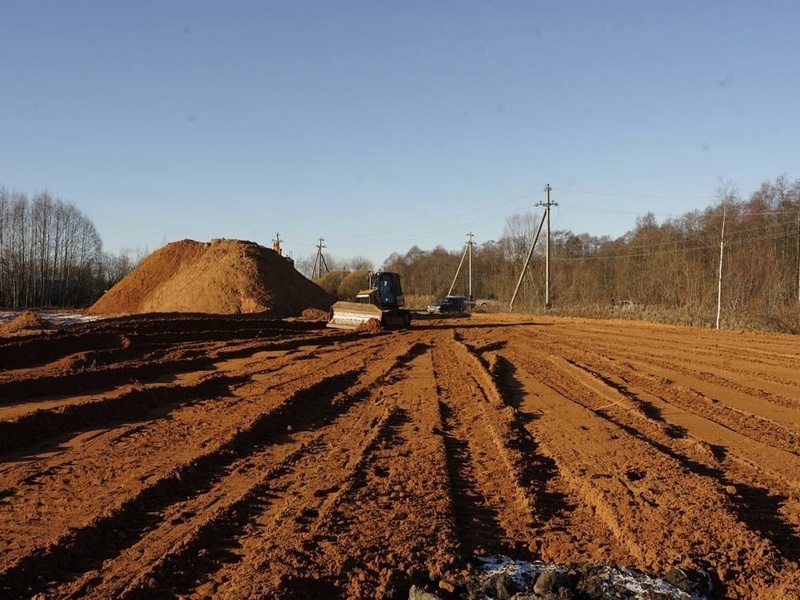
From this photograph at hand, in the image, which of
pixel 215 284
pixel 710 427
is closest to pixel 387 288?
pixel 215 284

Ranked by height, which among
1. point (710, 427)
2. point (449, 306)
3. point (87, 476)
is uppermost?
point (449, 306)

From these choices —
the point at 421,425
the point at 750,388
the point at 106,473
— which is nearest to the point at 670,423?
the point at 421,425

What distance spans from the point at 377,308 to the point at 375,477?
2315cm

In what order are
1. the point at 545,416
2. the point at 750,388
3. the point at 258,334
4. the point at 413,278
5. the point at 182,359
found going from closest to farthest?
1. the point at 545,416
2. the point at 750,388
3. the point at 182,359
4. the point at 258,334
5. the point at 413,278

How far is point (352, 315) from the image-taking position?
3070 centimetres

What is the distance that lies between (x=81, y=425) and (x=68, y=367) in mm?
6193

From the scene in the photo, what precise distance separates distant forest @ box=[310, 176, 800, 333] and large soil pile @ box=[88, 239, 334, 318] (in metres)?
20.7

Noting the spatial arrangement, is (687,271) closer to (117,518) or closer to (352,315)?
(352,315)

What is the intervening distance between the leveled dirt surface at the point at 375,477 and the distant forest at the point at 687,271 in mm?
23868

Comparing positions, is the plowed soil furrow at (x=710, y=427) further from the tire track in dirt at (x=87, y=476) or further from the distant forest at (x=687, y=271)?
the distant forest at (x=687, y=271)

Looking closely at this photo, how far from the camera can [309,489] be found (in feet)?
21.3

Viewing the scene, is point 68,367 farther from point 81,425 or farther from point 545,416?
point 545,416

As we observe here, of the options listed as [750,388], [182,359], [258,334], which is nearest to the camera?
[750,388]

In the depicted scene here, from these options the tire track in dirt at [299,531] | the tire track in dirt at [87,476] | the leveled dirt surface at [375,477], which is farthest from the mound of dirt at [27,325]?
the tire track in dirt at [299,531]
